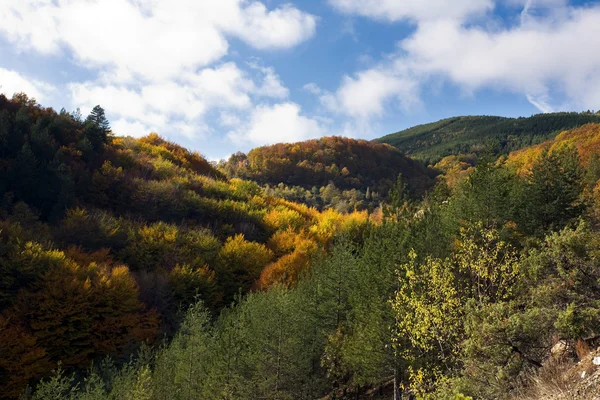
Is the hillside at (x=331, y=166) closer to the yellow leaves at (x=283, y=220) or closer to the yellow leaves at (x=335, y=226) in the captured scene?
the yellow leaves at (x=283, y=220)

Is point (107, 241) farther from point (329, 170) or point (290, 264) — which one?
point (329, 170)

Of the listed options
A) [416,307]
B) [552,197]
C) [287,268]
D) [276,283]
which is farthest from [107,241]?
[552,197]

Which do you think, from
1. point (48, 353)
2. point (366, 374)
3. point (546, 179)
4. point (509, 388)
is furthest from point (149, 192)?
point (509, 388)

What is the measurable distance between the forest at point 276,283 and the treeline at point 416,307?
0.32 feet

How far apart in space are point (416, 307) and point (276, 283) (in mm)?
19205

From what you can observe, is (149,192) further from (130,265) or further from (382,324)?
(382,324)

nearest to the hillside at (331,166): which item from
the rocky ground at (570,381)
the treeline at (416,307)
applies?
the treeline at (416,307)

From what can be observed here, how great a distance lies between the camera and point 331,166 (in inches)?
5054

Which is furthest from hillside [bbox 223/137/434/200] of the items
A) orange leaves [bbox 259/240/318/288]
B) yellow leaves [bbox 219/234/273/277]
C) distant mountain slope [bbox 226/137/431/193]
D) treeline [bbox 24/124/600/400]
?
treeline [bbox 24/124/600/400]

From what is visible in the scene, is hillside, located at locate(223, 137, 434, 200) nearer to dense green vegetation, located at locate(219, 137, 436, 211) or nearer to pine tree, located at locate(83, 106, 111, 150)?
dense green vegetation, located at locate(219, 137, 436, 211)

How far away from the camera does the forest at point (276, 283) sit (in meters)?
9.91

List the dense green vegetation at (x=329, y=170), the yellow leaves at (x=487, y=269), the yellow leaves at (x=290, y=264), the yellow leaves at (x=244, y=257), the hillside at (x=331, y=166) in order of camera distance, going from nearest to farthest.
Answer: the yellow leaves at (x=487, y=269) < the yellow leaves at (x=290, y=264) < the yellow leaves at (x=244, y=257) < the dense green vegetation at (x=329, y=170) < the hillside at (x=331, y=166)

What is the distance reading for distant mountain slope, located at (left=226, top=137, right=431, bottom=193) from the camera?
12269cm

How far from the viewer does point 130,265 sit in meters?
→ 41.6
